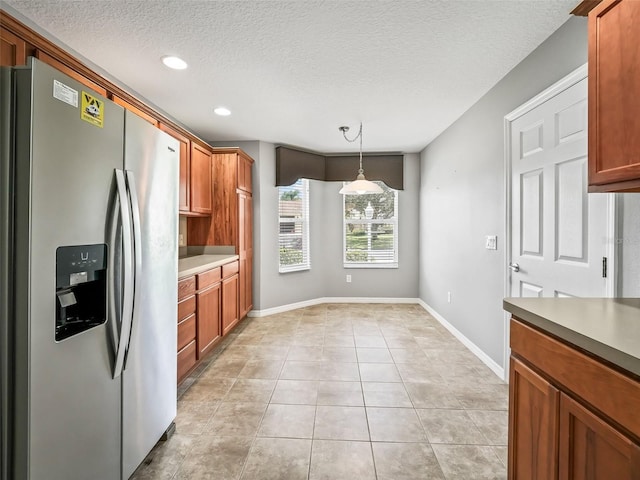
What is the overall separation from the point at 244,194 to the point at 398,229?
103 inches

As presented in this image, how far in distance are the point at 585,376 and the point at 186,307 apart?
2.40 m

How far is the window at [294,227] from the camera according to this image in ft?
15.9

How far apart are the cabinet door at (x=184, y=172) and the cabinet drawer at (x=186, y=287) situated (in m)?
0.87

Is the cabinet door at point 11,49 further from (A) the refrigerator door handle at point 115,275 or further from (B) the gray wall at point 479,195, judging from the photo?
(B) the gray wall at point 479,195

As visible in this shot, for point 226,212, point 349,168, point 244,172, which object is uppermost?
point 349,168

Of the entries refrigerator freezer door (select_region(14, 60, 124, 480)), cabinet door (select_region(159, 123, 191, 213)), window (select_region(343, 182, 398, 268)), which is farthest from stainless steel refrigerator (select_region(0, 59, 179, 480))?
window (select_region(343, 182, 398, 268))

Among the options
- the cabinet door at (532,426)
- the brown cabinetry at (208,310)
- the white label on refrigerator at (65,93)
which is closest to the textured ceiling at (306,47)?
the white label on refrigerator at (65,93)

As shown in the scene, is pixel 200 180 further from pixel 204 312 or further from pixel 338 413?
pixel 338 413

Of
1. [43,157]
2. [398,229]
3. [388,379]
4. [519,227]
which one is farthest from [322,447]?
[398,229]

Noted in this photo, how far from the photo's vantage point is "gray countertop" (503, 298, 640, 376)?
2.66 ft

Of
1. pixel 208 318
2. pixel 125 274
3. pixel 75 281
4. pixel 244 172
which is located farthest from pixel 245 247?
pixel 75 281

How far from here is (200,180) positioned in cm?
352

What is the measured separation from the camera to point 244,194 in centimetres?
411

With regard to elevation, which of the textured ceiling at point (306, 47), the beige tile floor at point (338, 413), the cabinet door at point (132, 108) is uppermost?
the textured ceiling at point (306, 47)
